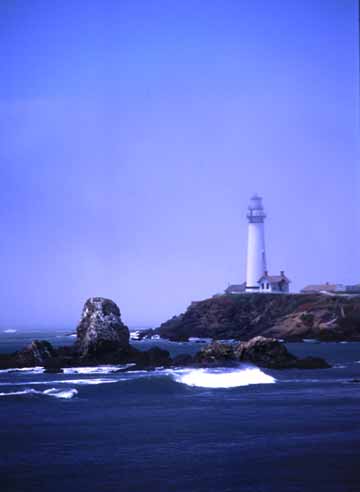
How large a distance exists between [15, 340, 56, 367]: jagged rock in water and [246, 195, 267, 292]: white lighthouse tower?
5784cm

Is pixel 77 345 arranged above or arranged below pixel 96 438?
above

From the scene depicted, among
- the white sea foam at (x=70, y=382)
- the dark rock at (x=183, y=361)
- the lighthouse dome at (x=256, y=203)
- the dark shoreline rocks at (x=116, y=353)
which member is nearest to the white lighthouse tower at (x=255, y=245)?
the lighthouse dome at (x=256, y=203)

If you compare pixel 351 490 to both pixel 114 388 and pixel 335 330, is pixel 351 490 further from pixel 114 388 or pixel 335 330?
pixel 335 330

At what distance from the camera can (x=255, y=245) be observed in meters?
119

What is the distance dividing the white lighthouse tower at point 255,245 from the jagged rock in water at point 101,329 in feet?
187

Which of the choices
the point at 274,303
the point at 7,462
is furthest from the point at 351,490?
the point at 274,303

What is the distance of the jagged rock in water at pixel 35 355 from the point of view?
6316cm

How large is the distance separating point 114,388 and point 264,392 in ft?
27.0

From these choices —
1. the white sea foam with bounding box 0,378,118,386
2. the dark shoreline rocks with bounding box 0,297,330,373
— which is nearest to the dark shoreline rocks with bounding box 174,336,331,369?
the dark shoreline rocks with bounding box 0,297,330,373

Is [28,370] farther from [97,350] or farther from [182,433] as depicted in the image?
[182,433]

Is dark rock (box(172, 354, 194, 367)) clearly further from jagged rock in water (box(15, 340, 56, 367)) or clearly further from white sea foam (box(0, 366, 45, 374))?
jagged rock in water (box(15, 340, 56, 367))

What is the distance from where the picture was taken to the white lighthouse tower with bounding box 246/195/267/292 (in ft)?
389

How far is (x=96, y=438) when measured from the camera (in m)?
30.4

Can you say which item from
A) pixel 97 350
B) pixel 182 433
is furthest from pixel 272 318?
pixel 182 433
